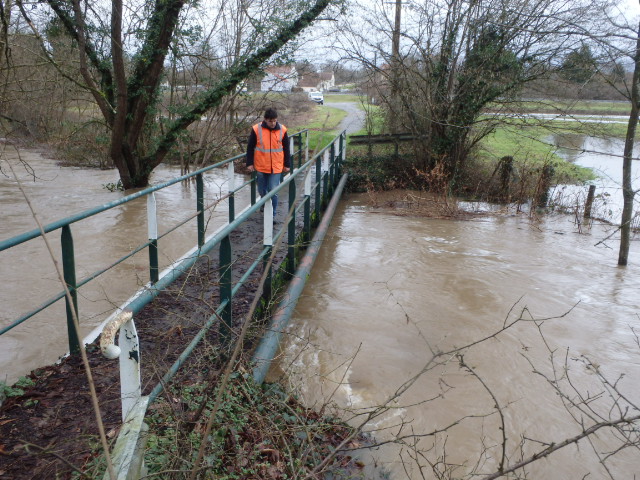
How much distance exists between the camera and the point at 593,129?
1101cm

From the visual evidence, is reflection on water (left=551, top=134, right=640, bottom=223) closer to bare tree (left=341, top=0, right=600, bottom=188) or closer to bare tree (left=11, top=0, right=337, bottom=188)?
bare tree (left=341, top=0, right=600, bottom=188)

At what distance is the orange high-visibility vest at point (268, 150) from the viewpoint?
8281mm

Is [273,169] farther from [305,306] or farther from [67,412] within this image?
[67,412]

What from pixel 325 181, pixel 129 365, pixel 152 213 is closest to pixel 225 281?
pixel 129 365

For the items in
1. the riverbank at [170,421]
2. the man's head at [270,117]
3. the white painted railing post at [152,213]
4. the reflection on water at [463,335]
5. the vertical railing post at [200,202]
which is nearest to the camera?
the riverbank at [170,421]

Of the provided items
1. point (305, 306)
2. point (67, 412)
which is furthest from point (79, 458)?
point (305, 306)

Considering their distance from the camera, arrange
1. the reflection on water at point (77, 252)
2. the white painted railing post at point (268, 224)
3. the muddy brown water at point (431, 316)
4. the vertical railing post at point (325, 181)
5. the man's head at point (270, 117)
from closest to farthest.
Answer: the muddy brown water at point (431, 316) → the reflection on water at point (77, 252) → the white painted railing post at point (268, 224) → the man's head at point (270, 117) → the vertical railing post at point (325, 181)

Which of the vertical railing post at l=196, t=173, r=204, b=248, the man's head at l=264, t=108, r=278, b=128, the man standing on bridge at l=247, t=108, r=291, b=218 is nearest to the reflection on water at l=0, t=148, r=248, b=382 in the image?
the vertical railing post at l=196, t=173, r=204, b=248

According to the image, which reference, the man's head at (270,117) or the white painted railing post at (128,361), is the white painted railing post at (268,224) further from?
the man's head at (270,117)

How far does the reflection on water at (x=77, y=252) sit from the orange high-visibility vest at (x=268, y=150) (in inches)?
43.9

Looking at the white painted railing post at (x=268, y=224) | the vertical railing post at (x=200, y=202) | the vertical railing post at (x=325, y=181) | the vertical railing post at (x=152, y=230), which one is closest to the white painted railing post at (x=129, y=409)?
the white painted railing post at (x=268, y=224)

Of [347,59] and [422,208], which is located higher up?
[347,59]

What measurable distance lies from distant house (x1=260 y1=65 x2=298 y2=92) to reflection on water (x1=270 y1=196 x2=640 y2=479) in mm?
5504

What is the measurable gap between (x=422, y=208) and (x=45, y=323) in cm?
885
